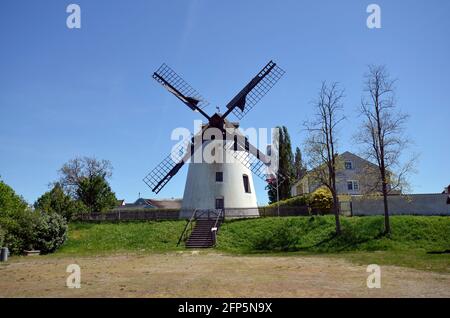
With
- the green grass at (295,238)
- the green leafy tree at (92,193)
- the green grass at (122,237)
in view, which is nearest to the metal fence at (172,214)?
the green grass at (122,237)

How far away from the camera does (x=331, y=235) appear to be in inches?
1096

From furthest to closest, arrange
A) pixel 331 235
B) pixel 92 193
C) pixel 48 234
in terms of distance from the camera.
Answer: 1. pixel 92 193
2. pixel 48 234
3. pixel 331 235

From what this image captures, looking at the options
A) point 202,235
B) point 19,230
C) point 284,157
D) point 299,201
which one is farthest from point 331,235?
point 284,157

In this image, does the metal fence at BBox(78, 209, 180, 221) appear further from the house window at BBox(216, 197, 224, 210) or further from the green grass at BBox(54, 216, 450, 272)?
the house window at BBox(216, 197, 224, 210)

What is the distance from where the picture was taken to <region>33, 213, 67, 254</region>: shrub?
28.9 metres

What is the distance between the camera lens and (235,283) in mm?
12547

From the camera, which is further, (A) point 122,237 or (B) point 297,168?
(B) point 297,168

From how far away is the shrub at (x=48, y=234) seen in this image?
94.8 feet

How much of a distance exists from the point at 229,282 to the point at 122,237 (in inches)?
825

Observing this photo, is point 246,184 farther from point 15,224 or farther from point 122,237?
point 15,224

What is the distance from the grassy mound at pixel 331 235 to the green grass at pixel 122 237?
4409mm

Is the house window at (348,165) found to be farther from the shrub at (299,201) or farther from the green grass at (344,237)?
the green grass at (344,237)

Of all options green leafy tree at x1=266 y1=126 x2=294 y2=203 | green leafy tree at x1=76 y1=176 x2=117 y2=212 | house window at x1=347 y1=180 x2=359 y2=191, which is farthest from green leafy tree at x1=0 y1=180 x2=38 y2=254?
house window at x1=347 y1=180 x2=359 y2=191

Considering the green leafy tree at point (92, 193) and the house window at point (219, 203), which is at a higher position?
the green leafy tree at point (92, 193)
